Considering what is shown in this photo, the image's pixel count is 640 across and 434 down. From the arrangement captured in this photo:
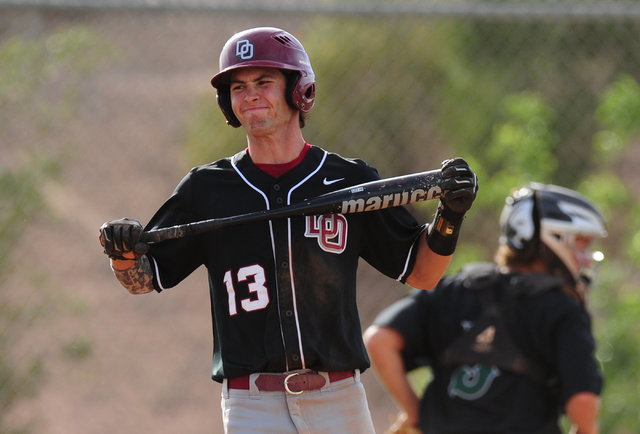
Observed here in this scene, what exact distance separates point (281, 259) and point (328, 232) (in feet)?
0.58

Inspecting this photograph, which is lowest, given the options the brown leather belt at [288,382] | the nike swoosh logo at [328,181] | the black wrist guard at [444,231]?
the brown leather belt at [288,382]

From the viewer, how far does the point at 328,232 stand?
251 cm

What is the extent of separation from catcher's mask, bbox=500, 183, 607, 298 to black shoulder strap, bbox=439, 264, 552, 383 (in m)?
0.27

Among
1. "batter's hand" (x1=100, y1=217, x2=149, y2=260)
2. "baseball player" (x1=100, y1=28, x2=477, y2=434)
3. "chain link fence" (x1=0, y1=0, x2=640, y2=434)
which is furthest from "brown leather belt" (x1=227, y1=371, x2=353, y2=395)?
"chain link fence" (x1=0, y1=0, x2=640, y2=434)

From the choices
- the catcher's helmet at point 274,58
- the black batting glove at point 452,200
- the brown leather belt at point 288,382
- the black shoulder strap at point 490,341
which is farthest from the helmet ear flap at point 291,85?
the black shoulder strap at point 490,341

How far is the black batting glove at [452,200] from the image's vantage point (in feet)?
7.89

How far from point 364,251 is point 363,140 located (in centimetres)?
311

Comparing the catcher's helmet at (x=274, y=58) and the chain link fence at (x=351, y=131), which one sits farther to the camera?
the chain link fence at (x=351, y=131)

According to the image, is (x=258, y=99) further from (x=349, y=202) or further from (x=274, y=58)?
(x=349, y=202)

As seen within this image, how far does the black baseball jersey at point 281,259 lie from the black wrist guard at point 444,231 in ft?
0.37

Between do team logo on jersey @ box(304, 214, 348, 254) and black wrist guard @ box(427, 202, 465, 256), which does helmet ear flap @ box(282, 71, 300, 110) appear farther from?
black wrist guard @ box(427, 202, 465, 256)

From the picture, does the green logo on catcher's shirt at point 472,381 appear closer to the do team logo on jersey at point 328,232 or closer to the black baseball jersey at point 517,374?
the black baseball jersey at point 517,374

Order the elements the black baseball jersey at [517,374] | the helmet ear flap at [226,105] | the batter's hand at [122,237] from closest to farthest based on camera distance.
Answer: the batter's hand at [122,237] → the helmet ear flap at [226,105] → the black baseball jersey at [517,374]

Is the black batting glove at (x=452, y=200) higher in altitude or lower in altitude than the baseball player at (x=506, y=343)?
higher
